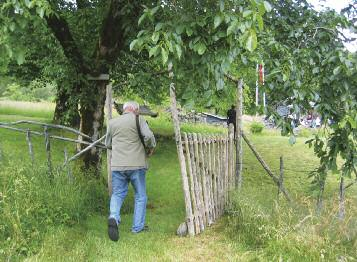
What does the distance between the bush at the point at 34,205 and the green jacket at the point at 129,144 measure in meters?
0.91

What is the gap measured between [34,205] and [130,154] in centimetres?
157

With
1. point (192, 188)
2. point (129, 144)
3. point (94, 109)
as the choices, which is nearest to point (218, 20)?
point (129, 144)

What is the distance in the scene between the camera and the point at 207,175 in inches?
302

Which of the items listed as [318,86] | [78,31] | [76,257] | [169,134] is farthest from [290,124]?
[169,134]

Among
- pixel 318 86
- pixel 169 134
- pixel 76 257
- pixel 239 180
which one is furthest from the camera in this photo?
pixel 169 134

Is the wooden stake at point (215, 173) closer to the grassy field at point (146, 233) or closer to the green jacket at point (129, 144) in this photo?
the grassy field at point (146, 233)

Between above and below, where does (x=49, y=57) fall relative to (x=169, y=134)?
above

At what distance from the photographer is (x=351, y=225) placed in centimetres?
633

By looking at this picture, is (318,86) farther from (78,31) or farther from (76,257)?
(78,31)

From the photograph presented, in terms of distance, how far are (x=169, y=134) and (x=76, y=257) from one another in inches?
597

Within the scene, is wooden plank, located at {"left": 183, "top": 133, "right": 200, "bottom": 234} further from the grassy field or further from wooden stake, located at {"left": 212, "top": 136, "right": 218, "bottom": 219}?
wooden stake, located at {"left": 212, "top": 136, "right": 218, "bottom": 219}

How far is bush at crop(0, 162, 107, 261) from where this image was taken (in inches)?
218

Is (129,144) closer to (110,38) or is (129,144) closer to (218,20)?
(218,20)

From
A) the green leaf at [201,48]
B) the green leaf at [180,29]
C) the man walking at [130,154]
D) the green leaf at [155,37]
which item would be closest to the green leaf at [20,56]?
the green leaf at [155,37]
